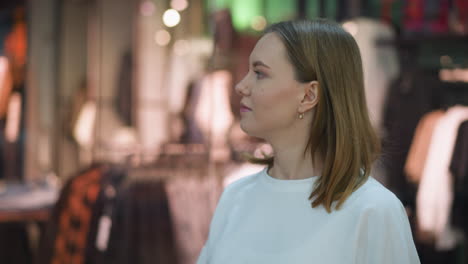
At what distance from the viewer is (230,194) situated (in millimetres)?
1330

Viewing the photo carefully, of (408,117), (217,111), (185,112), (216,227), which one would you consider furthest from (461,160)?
(216,227)

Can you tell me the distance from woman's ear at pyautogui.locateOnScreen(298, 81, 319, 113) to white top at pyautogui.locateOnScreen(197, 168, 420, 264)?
0.44ft

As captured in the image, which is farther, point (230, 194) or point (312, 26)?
point (230, 194)

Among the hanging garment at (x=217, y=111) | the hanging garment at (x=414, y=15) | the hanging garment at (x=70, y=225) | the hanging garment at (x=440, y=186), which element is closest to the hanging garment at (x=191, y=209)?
the hanging garment at (x=217, y=111)

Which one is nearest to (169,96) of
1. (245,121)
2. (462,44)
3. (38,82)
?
(462,44)

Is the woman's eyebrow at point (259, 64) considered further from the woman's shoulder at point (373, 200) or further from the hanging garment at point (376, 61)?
the hanging garment at point (376, 61)

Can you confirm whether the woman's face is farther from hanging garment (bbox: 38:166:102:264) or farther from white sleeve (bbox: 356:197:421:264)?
hanging garment (bbox: 38:166:102:264)

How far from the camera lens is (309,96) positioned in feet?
3.82

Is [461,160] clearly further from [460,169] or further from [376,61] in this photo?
[376,61]

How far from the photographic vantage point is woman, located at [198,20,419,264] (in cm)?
108

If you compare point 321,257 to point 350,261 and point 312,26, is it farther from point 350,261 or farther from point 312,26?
point 312,26

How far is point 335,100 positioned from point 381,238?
0.84 feet

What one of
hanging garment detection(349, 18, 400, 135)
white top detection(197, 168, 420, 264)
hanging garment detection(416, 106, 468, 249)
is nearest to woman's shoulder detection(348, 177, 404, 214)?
white top detection(197, 168, 420, 264)

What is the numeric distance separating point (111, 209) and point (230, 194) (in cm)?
200
